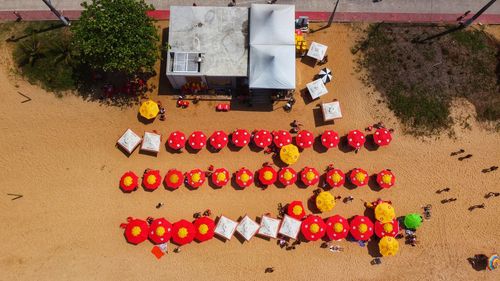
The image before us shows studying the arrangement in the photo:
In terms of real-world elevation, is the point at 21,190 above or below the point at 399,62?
below

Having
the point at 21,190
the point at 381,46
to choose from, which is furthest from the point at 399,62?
the point at 21,190

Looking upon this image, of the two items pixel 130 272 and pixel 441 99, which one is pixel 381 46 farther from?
pixel 130 272

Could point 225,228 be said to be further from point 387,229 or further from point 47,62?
point 47,62

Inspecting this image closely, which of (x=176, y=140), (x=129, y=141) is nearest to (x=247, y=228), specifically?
(x=176, y=140)

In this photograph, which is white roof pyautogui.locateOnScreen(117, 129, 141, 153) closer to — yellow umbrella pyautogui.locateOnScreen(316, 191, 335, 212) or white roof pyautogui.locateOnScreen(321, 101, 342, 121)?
yellow umbrella pyautogui.locateOnScreen(316, 191, 335, 212)

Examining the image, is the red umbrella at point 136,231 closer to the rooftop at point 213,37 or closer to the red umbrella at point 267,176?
the red umbrella at point 267,176

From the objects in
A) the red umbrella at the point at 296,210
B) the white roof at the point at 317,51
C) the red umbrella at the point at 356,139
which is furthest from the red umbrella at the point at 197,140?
the red umbrella at the point at 356,139
